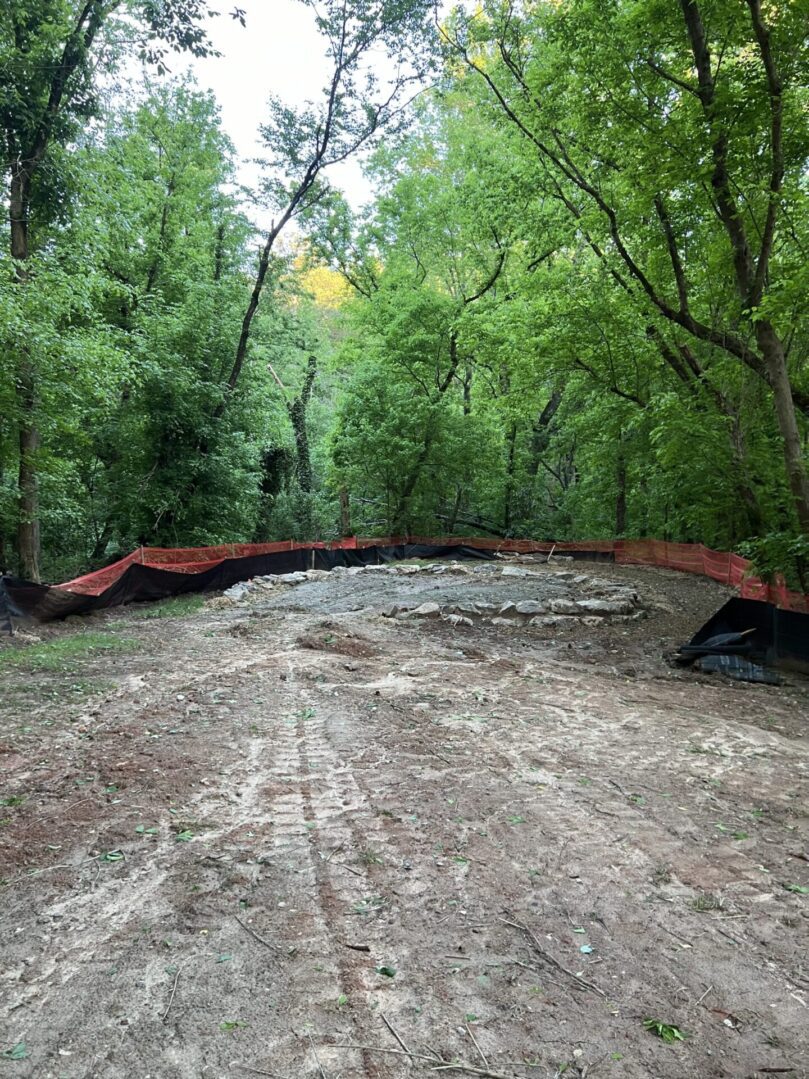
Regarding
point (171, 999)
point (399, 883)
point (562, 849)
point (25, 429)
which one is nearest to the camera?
point (171, 999)

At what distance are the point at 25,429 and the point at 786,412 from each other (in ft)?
44.7

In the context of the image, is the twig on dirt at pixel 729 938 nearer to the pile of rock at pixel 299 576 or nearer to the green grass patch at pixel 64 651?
the green grass patch at pixel 64 651

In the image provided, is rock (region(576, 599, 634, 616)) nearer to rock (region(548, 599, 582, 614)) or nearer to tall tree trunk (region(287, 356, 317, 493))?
rock (region(548, 599, 582, 614))

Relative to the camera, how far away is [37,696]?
6602mm

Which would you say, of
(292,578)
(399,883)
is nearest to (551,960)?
(399,883)

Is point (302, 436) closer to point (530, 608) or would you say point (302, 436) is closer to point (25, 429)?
point (25, 429)

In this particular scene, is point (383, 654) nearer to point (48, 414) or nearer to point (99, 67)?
point (48, 414)

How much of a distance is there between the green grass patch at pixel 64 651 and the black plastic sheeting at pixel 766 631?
27.8ft

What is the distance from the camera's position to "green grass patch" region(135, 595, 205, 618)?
12.4 m

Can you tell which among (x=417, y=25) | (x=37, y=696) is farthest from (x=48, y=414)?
(x=417, y=25)

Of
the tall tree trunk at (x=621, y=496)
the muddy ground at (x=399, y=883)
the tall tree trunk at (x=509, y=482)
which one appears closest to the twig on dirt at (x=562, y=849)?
the muddy ground at (x=399, y=883)

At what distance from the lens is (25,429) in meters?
12.4

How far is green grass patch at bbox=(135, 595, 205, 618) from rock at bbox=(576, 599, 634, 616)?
26.4ft

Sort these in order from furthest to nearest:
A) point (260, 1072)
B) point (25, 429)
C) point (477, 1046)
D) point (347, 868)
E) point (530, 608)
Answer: point (25, 429) → point (530, 608) → point (347, 868) → point (477, 1046) → point (260, 1072)
